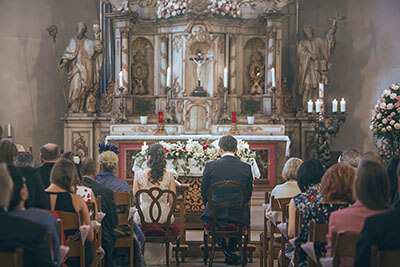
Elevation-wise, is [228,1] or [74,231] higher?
[228,1]

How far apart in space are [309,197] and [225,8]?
7.85 meters

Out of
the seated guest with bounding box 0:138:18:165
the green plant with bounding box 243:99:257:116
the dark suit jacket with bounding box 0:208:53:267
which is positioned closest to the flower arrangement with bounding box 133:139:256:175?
the seated guest with bounding box 0:138:18:165

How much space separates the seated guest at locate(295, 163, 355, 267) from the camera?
401 cm

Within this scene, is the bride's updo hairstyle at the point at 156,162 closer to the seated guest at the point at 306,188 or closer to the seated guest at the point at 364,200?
the seated guest at the point at 306,188

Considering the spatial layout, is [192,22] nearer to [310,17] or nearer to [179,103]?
[179,103]

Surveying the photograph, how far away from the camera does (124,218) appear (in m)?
5.62

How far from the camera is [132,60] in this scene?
1243cm

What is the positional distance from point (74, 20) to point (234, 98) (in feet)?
13.6

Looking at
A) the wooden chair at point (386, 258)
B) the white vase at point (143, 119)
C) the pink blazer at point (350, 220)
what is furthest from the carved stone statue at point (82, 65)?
the wooden chair at point (386, 258)

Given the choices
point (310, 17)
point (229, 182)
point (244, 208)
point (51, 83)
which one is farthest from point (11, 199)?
point (310, 17)

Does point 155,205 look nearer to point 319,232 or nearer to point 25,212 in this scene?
point 319,232

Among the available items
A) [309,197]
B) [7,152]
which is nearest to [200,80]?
[7,152]

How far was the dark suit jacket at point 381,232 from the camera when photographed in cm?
315

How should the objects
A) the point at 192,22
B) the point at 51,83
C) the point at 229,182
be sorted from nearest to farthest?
the point at 229,182 < the point at 192,22 < the point at 51,83
